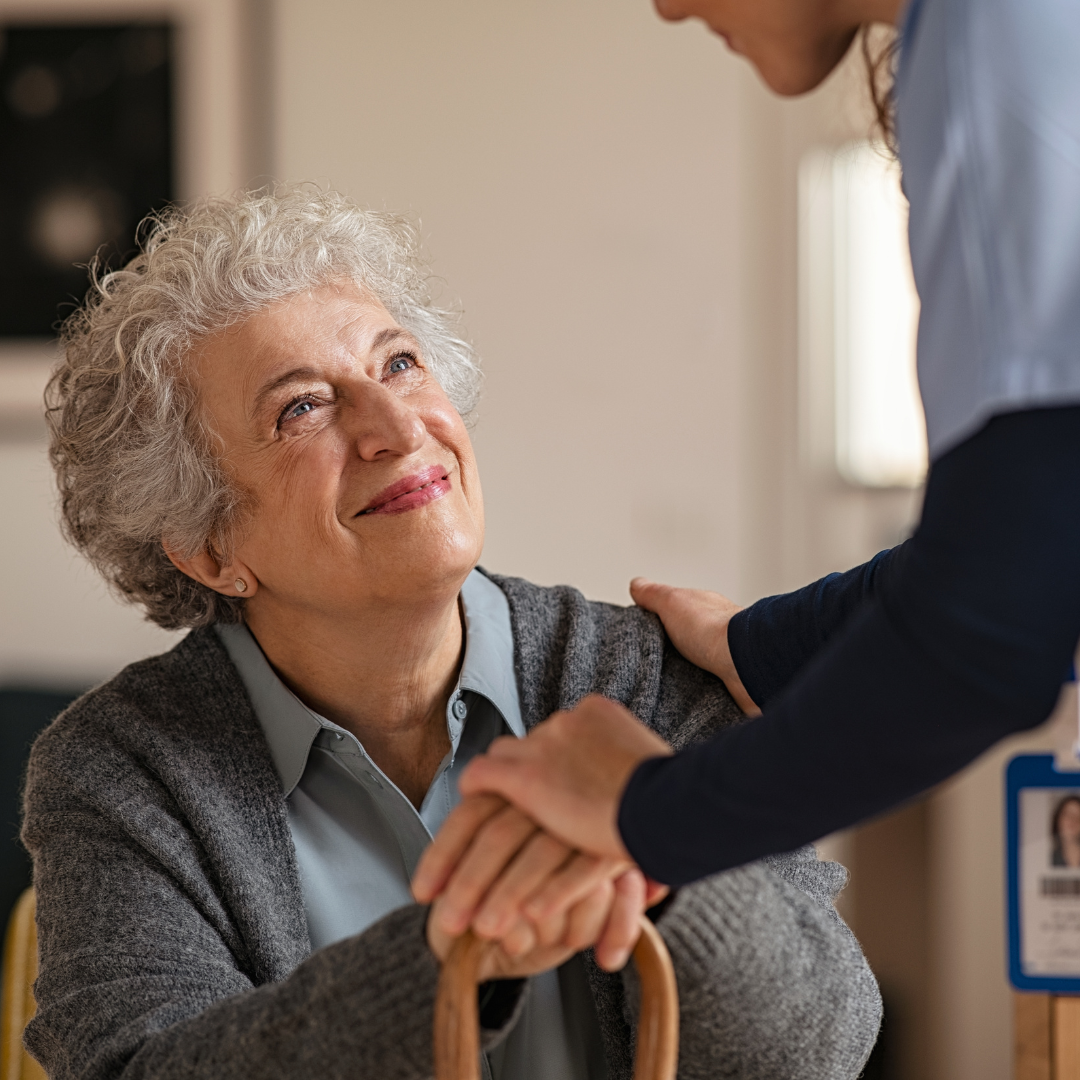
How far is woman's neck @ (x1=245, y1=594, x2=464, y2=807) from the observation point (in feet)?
4.54

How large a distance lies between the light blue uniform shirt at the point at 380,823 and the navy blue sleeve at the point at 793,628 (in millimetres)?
270

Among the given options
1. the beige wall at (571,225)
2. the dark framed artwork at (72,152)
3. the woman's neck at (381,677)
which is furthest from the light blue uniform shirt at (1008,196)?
the dark framed artwork at (72,152)

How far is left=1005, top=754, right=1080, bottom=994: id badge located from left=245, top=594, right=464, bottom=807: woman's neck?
62 cm

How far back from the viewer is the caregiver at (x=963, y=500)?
23.9 inches

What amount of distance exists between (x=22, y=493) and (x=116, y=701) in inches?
71.7

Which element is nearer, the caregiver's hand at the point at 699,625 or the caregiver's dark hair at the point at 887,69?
the caregiver's dark hair at the point at 887,69

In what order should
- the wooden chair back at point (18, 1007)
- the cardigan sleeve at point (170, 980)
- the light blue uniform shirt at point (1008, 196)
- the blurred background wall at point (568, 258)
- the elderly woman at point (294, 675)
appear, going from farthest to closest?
the blurred background wall at point (568, 258) < the wooden chair back at point (18, 1007) < the elderly woman at point (294, 675) < the cardigan sleeve at point (170, 980) < the light blue uniform shirt at point (1008, 196)

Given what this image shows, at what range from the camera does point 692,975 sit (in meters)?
1.02

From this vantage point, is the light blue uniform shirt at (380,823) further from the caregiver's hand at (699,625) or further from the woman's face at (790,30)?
the woman's face at (790,30)

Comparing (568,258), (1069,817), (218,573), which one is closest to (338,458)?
(218,573)

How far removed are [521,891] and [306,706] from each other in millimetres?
607

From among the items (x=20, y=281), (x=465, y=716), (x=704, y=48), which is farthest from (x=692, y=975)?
(x=20, y=281)

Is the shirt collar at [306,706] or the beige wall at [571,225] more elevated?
the beige wall at [571,225]

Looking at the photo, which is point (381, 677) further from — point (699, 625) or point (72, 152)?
point (72, 152)
